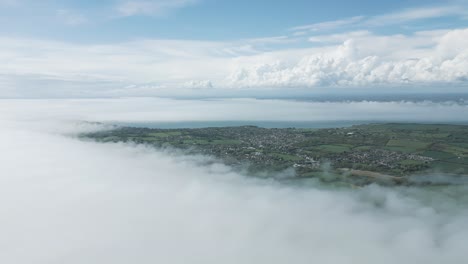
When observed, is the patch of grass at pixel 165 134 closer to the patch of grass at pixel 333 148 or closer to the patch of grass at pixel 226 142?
the patch of grass at pixel 226 142

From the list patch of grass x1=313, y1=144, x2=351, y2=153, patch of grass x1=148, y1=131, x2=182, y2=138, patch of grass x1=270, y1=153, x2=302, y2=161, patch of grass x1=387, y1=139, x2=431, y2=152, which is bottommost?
patch of grass x1=270, y1=153, x2=302, y2=161

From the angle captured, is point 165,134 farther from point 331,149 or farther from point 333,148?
point 333,148

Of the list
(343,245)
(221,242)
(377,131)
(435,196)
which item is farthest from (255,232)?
(377,131)

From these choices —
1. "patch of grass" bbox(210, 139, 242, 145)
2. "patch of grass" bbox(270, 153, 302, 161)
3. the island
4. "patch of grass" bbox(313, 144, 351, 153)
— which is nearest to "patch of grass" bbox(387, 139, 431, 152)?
the island

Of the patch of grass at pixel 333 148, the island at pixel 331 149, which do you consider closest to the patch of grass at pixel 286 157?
the island at pixel 331 149

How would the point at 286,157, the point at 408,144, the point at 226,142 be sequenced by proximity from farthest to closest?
the point at 226,142
the point at 408,144
the point at 286,157

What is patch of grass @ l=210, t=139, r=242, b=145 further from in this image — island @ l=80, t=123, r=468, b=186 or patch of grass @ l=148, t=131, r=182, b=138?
patch of grass @ l=148, t=131, r=182, b=138

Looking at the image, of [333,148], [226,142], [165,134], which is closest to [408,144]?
[333,148]

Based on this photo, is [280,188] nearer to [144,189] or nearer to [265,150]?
[144,189]

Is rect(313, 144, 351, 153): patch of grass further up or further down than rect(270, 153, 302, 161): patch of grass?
further up
